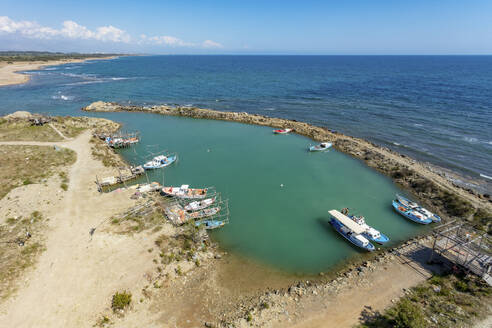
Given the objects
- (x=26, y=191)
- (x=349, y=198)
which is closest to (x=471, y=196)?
(x=349, y=198)

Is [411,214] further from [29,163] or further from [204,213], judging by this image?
[29,163]

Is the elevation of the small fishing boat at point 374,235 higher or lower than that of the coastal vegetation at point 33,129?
lower

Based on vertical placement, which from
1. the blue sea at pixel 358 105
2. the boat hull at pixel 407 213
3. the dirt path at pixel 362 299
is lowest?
the dirt path at pixel 362 299

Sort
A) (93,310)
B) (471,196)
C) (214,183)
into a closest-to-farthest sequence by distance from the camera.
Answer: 1. (93,310)
2. (471,196)
3. (214,183)

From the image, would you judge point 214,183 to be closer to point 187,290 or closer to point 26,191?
point 187,290

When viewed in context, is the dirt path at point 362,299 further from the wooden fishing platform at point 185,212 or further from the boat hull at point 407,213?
the wooden fishing platform at point 185,212

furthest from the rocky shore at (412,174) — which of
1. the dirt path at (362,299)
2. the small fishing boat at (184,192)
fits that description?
the small fishing boat at (184,192)
